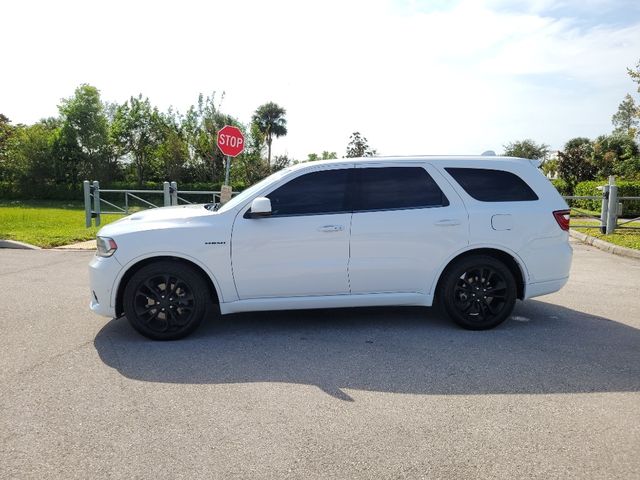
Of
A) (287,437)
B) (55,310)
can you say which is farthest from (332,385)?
(55,310)

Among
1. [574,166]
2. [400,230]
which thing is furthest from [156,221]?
[574,166]

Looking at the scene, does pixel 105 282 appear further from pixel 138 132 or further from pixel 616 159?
pixel 616 159

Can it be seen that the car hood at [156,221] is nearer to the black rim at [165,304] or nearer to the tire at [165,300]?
the tire at [165,300]

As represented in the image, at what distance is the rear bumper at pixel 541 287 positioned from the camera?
5.34 meters

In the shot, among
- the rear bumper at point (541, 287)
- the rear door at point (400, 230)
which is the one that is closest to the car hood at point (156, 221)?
the rear door at point (400, 230)

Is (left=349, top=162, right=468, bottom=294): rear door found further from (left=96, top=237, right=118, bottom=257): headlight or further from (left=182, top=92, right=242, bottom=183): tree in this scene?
(left=182, top=92, right=242, bottom=183): tree

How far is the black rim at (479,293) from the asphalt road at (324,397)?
0.73 feet

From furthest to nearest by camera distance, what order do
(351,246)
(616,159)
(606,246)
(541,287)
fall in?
1. (616,159)
2. (606,246)
3. (541,287)
4. (351,246)

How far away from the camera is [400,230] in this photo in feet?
16.7

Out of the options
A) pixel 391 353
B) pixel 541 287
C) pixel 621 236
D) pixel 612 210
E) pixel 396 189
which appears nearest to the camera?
pixel 391 353

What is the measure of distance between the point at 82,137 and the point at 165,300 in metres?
33.9

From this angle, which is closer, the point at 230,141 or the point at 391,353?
the point at 391,353

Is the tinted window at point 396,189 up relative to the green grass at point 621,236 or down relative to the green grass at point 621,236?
up

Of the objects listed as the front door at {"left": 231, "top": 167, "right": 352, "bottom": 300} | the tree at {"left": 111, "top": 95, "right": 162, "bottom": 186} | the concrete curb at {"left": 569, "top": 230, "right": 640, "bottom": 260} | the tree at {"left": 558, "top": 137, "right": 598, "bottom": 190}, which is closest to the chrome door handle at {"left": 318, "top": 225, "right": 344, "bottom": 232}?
the front door at {"left": 231, "top": 167, "right": 352, "bottom": 300}
